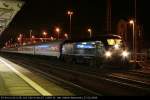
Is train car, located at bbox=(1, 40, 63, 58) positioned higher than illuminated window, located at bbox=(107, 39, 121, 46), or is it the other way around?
illuminated window, located at bbox=(107, 39, 121, 46)

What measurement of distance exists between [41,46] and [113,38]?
2828 cm

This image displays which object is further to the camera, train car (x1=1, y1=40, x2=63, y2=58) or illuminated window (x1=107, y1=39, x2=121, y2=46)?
train car (x1=1, y1=40, x2=63, y2=58)

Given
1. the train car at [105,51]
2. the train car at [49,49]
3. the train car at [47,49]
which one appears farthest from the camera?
the train car at [47,49]

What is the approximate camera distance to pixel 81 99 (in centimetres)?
1088

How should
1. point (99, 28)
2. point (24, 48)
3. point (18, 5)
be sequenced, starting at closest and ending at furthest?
point (18, 5), point (24, 48), point (99, 28)

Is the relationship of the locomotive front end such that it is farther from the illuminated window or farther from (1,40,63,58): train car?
(1,40,63,58): train car

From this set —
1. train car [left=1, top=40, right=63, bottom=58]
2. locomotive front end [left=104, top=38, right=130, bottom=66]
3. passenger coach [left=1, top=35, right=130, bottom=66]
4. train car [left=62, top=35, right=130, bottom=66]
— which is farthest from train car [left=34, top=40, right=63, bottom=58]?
locomotive front end [left=104, top=38, right=130, bottom=66]

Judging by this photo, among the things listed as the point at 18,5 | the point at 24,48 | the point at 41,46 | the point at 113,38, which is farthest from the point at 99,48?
the point at 24,48

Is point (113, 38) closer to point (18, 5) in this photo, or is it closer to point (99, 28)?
point (18, 5)

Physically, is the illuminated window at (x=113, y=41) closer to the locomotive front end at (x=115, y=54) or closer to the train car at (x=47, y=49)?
the locomotive front end at (x=115, y=54)

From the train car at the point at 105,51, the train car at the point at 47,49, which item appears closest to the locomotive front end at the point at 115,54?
the train car at the point at 105,51

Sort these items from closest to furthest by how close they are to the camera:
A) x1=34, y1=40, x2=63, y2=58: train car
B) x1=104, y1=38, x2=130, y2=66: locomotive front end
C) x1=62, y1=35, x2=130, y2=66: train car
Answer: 1. x1=104, y1=38, x2=130, y2=66: locomotive front end
2. x1=62, y1=35, x2=130, y2=66: train car
3. x1=34, y1=40, x2=63, y2=58: train car

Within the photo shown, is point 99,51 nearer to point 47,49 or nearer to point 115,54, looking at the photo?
point 115,54

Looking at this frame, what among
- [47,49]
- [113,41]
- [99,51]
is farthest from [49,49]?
[113,41]
